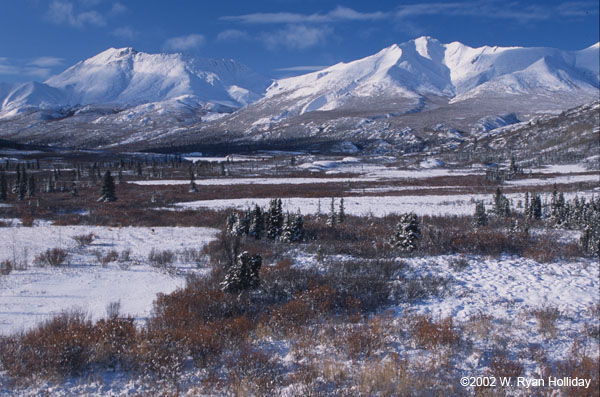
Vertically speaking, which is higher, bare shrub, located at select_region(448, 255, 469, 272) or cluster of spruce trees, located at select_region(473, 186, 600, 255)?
cluster of spruce trees, located at select_region(473, 186, 600, 255)

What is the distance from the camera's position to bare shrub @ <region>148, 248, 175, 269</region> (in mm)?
13719

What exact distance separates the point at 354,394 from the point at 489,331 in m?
4.11

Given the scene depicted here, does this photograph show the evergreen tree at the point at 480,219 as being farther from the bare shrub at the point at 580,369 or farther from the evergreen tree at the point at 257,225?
the bare shrub at the point at 580,369

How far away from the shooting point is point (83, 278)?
11.9 metres

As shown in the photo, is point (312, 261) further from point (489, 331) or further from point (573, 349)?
point (573, 349)

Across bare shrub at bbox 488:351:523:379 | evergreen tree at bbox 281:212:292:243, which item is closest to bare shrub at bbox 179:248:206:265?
evergreen tree at bbox 281:212:292:243

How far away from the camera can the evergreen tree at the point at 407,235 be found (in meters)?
16.8

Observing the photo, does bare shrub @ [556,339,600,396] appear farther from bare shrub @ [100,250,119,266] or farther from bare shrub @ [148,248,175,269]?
bare shrub @ [100,250,119,266]

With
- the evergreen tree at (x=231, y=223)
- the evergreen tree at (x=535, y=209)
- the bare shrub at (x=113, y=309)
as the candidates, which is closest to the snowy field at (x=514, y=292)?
the evergreen tree at (x=231, y=223)

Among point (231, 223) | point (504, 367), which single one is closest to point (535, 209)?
point (231, 223)

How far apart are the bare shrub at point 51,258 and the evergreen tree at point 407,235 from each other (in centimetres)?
1350

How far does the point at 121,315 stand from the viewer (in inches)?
354

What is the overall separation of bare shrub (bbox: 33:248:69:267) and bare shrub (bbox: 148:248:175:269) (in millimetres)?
2992

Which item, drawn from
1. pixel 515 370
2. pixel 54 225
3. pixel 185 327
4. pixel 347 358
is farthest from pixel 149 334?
pixel 54 225
